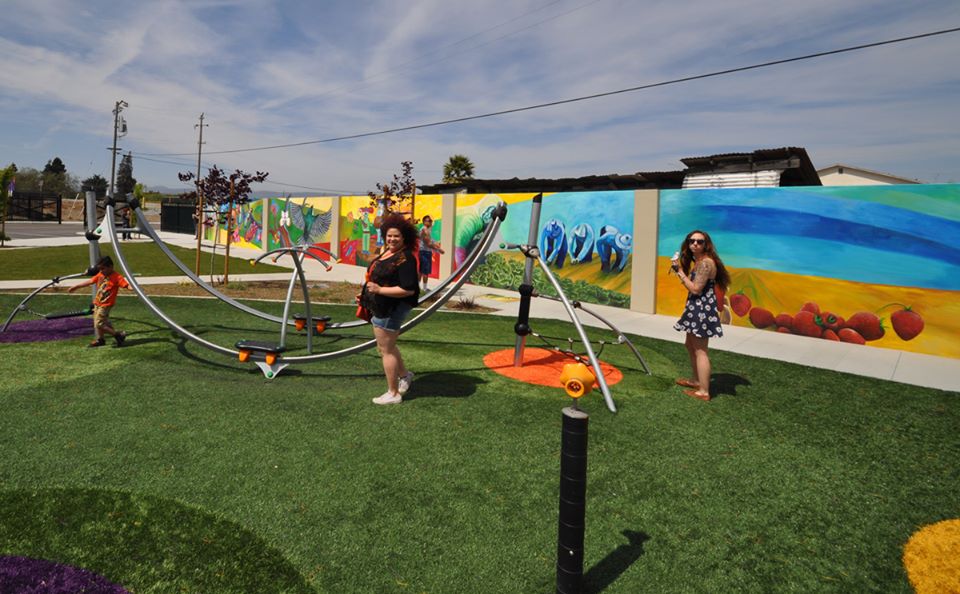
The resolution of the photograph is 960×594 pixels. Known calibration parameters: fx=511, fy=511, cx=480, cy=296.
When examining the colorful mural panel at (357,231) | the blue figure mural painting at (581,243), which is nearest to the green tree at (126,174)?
the colorful mural panel at (357,231)

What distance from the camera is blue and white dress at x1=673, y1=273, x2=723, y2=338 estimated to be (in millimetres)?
4852

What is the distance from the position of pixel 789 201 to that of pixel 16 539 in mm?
10880

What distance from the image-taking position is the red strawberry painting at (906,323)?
8086mm

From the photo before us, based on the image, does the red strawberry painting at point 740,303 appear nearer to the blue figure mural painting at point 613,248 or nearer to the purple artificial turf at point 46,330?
the blue figure mural painting at point 613,248

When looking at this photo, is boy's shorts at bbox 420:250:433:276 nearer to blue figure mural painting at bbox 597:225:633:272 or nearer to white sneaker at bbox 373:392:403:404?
blue figure mural painting at bbox 597:225:633:272

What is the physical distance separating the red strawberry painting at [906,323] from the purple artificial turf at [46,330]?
12143mm

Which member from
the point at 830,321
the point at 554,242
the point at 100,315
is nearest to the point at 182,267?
the point at 100,315

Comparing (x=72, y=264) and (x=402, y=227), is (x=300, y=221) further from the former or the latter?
(x=402, y=227)

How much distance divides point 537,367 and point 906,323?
21.1 ft

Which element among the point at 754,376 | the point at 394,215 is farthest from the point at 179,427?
the point at 754,376

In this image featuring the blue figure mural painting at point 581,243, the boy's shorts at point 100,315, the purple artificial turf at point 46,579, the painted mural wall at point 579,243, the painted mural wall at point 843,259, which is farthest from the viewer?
the blue figure mural painting at point 581,243

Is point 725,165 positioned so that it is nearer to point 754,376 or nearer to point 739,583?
point 754,376

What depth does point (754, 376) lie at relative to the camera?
244 inches

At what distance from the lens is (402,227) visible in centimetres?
444
